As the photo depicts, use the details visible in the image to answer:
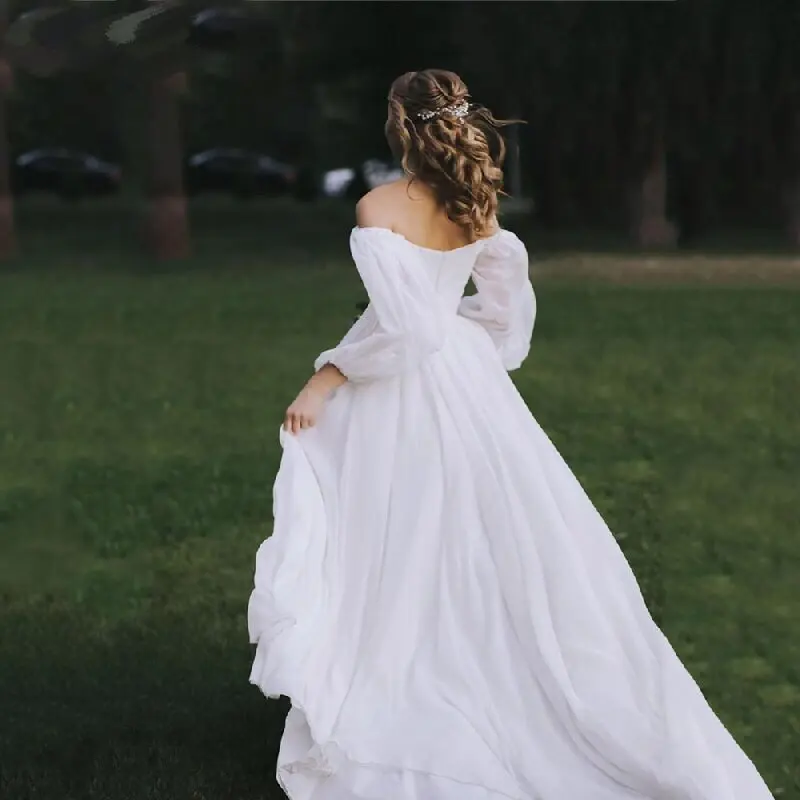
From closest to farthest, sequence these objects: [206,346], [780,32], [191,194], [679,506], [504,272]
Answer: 1. [504,272]
2. [679,506]
3. [206,346]
4. [780,32]
5. [191,194]

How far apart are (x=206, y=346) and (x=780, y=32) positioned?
460 inches

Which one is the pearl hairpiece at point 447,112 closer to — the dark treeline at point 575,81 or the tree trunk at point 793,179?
the dark treeline at point 575,81

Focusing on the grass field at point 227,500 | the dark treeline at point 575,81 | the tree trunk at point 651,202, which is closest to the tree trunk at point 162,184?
the dark treeline at point 575,81

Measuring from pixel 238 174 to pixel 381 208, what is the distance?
41741mm

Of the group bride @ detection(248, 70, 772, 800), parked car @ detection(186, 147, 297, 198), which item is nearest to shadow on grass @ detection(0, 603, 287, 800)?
Answer: bride @ detection(248, 70, 772, 800)

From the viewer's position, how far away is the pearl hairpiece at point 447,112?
4043mm

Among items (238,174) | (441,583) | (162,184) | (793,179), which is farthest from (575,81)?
(238,174)

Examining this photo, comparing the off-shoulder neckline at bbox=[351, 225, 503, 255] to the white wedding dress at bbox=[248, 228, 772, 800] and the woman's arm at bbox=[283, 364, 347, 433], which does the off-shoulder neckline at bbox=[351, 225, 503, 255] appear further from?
the woman's arm at bbox=[283, 364, 347, 433]

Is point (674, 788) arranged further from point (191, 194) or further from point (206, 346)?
point (191, 194)

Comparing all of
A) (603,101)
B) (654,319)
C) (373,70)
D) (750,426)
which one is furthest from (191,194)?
(750,426)

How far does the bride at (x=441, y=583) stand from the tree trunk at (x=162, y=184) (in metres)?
20.6

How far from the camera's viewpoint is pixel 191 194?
147 feet

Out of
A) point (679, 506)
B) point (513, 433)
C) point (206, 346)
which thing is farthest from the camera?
point (206, 346)

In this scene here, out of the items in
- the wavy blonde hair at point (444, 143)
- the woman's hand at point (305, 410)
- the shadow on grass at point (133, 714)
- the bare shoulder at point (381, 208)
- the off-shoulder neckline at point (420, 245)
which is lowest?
the shadow on grass at point (133, 714)
